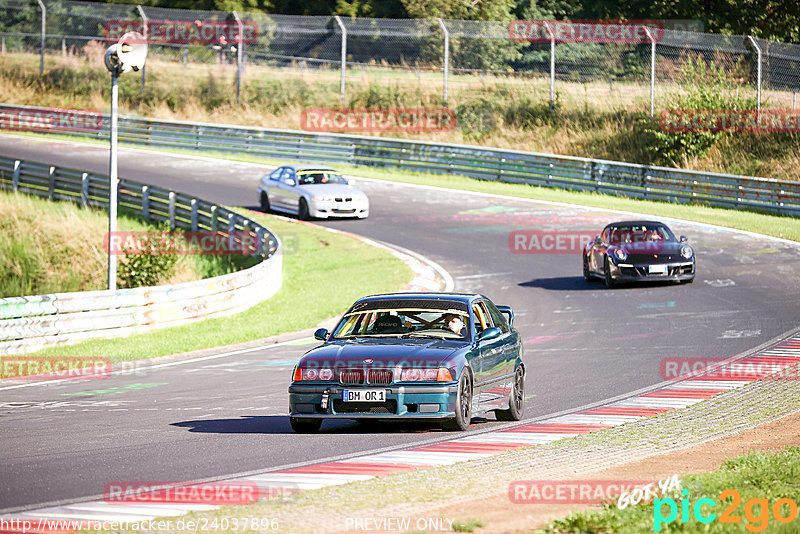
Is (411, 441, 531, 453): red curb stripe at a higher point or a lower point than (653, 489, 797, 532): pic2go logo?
lower

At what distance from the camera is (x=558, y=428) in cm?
1135

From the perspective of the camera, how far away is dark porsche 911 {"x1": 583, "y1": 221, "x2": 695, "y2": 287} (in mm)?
23719

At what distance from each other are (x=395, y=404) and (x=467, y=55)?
36412mm

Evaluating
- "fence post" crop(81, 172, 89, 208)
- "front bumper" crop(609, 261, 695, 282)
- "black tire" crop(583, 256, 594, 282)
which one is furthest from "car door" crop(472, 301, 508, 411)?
"fence post" crop(81, 172, 89, 208)

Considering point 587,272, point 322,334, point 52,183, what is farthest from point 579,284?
point 52,183

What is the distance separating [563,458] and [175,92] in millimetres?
46981

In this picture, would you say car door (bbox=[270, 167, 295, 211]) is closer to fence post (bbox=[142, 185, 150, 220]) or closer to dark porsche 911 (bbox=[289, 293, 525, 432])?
fence post (bbox=[142, 185, 150, 220])

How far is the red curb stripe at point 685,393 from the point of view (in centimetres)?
1344

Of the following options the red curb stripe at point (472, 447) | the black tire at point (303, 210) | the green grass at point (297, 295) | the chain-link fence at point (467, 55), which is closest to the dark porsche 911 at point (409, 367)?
the red curb stripe at point (472, 447)

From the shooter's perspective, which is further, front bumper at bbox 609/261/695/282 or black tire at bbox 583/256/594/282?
black tire at bbox 583/256/594/282

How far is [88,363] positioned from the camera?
16734 millimetres

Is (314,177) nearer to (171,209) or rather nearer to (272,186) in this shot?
(272,186)

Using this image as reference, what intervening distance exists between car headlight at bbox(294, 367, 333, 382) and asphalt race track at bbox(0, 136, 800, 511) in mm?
542

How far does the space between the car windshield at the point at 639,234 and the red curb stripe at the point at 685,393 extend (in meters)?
10.6
